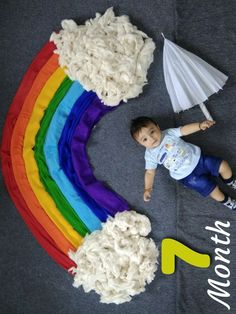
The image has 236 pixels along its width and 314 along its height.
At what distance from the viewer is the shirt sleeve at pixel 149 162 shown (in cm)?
132

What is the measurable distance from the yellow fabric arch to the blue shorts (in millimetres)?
468

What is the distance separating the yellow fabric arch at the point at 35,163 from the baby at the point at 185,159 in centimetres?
37

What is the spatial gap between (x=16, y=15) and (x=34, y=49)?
0.51ft

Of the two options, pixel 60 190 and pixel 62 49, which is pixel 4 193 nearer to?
pixel 60 190

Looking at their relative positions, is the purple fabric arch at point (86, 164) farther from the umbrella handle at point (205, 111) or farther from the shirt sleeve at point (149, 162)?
the umbrella handle at point (205, 111)

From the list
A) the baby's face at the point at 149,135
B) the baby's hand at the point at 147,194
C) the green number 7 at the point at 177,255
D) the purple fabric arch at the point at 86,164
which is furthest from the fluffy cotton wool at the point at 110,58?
the green number 7 at the point at 177,255

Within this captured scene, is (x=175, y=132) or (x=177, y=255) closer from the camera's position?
(x=175, y=132)

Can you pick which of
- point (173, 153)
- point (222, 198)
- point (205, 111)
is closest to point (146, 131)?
point (173, 153)

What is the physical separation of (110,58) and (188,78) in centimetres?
28

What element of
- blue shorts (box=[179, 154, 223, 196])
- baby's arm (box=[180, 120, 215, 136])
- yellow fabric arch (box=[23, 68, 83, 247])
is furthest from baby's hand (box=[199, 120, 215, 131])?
yellow fabric arch (box=[23, 68, 83, 247])

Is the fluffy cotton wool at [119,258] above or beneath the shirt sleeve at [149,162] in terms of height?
beneath

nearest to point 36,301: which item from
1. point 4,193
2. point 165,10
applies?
point 4,193

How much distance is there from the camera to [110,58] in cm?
133

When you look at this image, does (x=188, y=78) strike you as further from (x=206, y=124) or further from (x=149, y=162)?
(x=149, y=162)
